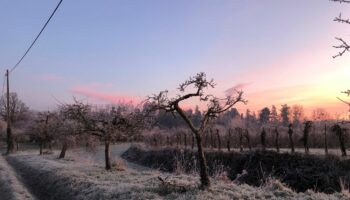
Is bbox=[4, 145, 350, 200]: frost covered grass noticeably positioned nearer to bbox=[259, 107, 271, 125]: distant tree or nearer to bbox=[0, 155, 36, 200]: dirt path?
bbox=[0, 155, 36, 200]: dirt path

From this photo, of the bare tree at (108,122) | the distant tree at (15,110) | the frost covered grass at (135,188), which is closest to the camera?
the frost covered grass at (135,188)

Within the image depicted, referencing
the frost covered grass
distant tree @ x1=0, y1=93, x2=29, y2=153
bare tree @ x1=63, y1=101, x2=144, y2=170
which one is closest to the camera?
the frost covered grass

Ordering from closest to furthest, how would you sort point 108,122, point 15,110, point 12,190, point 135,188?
point 135,188 < point 12,190 < point 108,122 < point 15,110

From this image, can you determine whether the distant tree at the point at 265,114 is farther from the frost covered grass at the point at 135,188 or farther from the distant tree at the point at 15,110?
the frost covered grass at the point at 135,188

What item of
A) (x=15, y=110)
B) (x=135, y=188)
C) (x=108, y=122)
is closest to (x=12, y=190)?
(x=108, y=122)

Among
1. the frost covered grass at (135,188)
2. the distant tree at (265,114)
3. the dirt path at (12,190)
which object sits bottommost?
the dirt path at (12,190)

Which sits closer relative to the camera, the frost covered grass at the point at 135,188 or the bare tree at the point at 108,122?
the frost covered grass at the point at 135,188

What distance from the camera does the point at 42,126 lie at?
1740 inches

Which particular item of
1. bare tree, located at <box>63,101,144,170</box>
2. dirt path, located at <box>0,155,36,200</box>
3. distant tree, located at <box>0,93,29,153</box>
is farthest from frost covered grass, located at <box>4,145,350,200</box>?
distant tree, located at <box>0,93,29,153</box>

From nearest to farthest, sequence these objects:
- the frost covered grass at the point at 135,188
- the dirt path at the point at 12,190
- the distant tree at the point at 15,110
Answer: the frost covered grass at the point at 135,188 → the dirt path at the point at 12,190 → the distant tree at the point at 15,110

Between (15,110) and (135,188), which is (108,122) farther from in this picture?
(15,110)

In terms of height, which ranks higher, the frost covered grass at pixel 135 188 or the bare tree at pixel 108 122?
the bare tree at pixel 108 122

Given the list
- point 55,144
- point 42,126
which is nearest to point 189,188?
point 42,126

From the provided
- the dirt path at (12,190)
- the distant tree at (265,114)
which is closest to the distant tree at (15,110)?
the distant tree at (265,114)
